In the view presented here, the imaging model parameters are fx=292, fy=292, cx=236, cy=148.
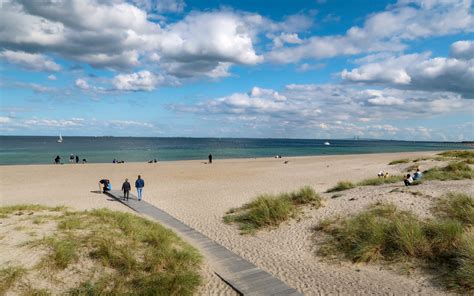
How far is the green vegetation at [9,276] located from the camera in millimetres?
6205

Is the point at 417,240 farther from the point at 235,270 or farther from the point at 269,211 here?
the point at 269,211

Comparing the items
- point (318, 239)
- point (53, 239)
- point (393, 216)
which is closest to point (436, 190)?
point (393, 216)

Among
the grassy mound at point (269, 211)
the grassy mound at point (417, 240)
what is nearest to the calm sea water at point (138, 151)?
the grassy mound at point (269, 211)

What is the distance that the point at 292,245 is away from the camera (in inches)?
386

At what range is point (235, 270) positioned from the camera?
786cm

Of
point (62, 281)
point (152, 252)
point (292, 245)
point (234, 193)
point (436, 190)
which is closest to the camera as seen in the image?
point (62, 281)

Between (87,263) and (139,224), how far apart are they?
9.12ft

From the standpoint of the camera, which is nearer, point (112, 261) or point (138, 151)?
point (112, 261)

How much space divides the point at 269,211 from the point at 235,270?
14.8ft

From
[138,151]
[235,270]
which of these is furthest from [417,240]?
[138,151]

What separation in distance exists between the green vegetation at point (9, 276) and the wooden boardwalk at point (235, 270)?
14.7ft

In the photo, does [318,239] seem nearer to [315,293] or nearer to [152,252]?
[315,293]

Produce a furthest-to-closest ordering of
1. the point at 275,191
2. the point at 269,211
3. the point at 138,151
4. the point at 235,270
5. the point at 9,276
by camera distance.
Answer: the point at 138,151
the point at 275,191
the point at 269,211
the point at 235,270
the point at 9,276

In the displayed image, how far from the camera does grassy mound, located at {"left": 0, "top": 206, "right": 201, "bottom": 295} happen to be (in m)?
6.53
